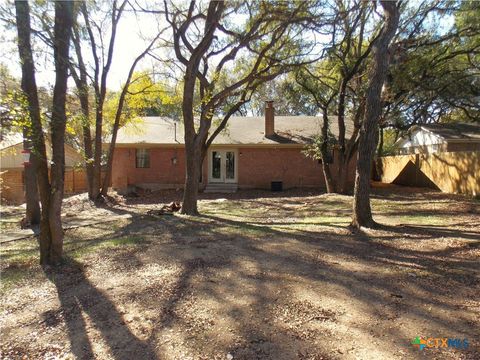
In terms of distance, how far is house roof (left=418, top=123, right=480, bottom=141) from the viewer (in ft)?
65.4

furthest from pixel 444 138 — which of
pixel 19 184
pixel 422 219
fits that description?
pixel 19 184

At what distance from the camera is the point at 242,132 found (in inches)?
825

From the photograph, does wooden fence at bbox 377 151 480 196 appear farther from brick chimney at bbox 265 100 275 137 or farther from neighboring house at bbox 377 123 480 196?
brick chimney at bbox 265 100 275 137

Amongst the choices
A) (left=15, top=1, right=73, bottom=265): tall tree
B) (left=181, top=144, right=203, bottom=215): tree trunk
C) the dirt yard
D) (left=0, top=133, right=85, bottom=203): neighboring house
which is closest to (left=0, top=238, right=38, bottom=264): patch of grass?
the dirt yard

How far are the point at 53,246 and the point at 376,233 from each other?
6.19 meters

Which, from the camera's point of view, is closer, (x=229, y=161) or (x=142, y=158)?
(x=229, y=161)

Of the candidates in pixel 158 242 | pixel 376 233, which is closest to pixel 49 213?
pixel 158 242

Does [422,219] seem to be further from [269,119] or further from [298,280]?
[269,119]

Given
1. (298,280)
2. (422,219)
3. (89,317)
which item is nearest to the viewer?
(89,317)

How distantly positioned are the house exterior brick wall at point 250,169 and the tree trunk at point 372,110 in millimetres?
11424

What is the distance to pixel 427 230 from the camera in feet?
25.4

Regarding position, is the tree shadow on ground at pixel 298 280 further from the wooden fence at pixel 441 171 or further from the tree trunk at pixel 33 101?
the wooden fence at pixel 441 171

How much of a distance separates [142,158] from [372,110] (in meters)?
15.2

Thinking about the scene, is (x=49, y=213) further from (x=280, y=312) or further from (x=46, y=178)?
(x=280, y=312)
